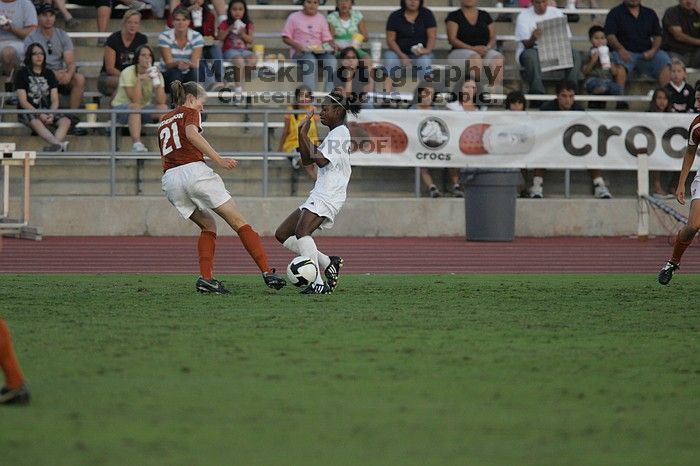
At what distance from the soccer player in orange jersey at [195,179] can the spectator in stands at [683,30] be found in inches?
548

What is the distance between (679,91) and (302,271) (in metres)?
11.9

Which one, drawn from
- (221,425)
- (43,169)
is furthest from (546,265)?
(221,425)

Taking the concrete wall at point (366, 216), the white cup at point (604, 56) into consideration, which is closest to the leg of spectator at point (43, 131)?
the concrete wall at point (366, 216)

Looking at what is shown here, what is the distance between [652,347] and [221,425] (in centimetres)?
379

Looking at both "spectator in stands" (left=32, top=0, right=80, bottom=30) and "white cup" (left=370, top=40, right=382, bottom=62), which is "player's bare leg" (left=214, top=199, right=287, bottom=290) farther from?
"spectator in stands" (left=32, top=0, right=80, bottom=30)

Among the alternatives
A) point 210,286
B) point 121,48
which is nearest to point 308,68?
point 121,48

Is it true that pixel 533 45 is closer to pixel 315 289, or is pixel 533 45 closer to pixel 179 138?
pixel 315 289

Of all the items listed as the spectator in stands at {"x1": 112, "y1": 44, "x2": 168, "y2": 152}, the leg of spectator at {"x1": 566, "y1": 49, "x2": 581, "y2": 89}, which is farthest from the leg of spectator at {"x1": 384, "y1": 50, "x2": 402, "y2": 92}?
the spectator in stands at {"x1": 112, "y1": 44, "x2": 168, "y2": 152}

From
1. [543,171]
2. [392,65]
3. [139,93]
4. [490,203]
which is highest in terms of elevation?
[392,65]

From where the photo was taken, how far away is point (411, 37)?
22.4 m

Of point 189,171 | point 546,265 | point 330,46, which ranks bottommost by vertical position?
point 546,265

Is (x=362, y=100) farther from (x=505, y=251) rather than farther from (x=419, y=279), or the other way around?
(x=419, y=279)

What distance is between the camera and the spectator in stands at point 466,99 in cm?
2097

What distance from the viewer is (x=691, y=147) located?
42.7 ft
